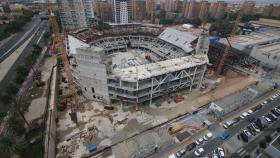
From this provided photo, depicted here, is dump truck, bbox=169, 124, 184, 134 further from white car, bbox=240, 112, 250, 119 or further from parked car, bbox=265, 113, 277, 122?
parked car, bbox=265, 113, 277, 122

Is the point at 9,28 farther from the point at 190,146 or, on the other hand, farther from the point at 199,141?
the point at 199,141

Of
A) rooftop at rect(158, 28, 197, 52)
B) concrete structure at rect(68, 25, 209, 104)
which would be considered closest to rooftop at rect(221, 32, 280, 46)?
rooftop at rect(158, 28, 197, 52)

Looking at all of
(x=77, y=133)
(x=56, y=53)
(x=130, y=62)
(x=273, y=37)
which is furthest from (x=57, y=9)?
(x=273, y=37)

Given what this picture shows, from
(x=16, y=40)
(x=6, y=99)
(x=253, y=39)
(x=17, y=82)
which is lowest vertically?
(x=17, y=82)

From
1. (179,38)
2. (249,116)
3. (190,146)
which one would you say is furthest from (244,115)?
(179,38)

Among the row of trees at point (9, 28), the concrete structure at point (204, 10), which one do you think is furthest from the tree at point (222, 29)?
the row of trees at point (9, 28)

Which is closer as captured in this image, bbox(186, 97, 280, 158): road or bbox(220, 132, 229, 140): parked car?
bbox(186, 97, 280, 158): road

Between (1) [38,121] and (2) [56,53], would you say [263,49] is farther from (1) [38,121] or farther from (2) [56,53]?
(2) [56,53]
